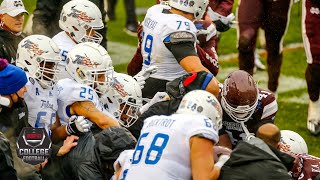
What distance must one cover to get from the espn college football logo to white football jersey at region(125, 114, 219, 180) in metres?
0.74

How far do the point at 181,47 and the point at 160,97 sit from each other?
19.8 inches

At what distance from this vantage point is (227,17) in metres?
8.95

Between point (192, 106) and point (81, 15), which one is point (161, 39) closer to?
point (81, 15)

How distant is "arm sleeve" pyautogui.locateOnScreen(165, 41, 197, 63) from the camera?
6.70m

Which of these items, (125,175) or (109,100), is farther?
(109,100)

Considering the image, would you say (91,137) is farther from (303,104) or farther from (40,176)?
(303,104)

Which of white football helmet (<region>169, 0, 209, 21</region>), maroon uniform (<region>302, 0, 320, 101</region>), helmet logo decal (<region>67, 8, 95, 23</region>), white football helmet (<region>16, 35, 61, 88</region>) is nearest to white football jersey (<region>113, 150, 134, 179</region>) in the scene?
white football helmet (<region>16, 35, 61, 88</region>)

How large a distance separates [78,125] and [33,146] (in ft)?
1.31

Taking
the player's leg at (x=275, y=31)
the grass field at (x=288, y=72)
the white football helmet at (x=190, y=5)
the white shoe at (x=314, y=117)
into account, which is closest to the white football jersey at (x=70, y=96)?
the white football helmet at (x=190, y=5)

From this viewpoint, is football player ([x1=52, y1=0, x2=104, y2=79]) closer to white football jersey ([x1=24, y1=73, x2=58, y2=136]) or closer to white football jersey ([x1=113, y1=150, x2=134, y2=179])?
white football jersey ([x1=24, y1=73, x2=58, y2=136])

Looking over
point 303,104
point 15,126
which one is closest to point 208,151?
point 15,126

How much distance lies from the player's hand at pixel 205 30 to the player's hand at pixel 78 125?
74.1 inches

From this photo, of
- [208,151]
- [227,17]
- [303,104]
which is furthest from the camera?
[303,104]

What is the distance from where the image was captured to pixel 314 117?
29.3ft
